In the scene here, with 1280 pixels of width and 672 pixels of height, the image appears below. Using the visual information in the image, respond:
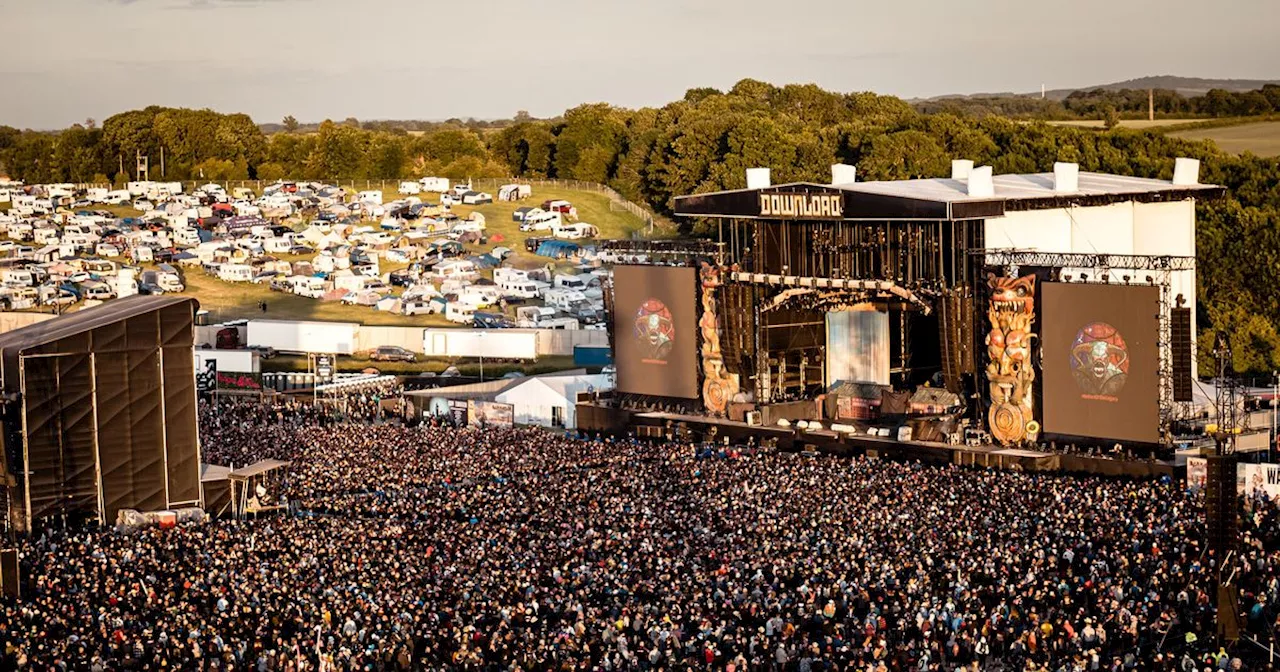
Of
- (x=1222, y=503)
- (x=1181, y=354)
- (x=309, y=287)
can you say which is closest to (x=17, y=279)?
(x=309, y=287)

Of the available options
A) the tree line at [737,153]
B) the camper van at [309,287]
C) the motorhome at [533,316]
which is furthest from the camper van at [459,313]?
the tree line at [737,153]

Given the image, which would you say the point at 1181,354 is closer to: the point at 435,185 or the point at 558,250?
the point at 558,250

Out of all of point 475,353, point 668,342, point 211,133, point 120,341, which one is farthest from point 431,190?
point 120,341

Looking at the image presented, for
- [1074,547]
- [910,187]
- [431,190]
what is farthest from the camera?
[431,190]

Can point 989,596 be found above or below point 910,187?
below

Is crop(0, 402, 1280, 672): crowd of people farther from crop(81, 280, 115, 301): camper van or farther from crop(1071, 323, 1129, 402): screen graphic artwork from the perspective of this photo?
crop(81, 280, 115, 301): camper van

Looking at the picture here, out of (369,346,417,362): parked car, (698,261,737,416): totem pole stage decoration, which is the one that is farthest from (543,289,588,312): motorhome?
(698,261,737,416): totem pole stage decoration

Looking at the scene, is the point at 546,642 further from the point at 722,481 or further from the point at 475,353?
the point at 475,353

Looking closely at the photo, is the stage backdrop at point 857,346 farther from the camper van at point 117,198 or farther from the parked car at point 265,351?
the camper van at point 117,198
